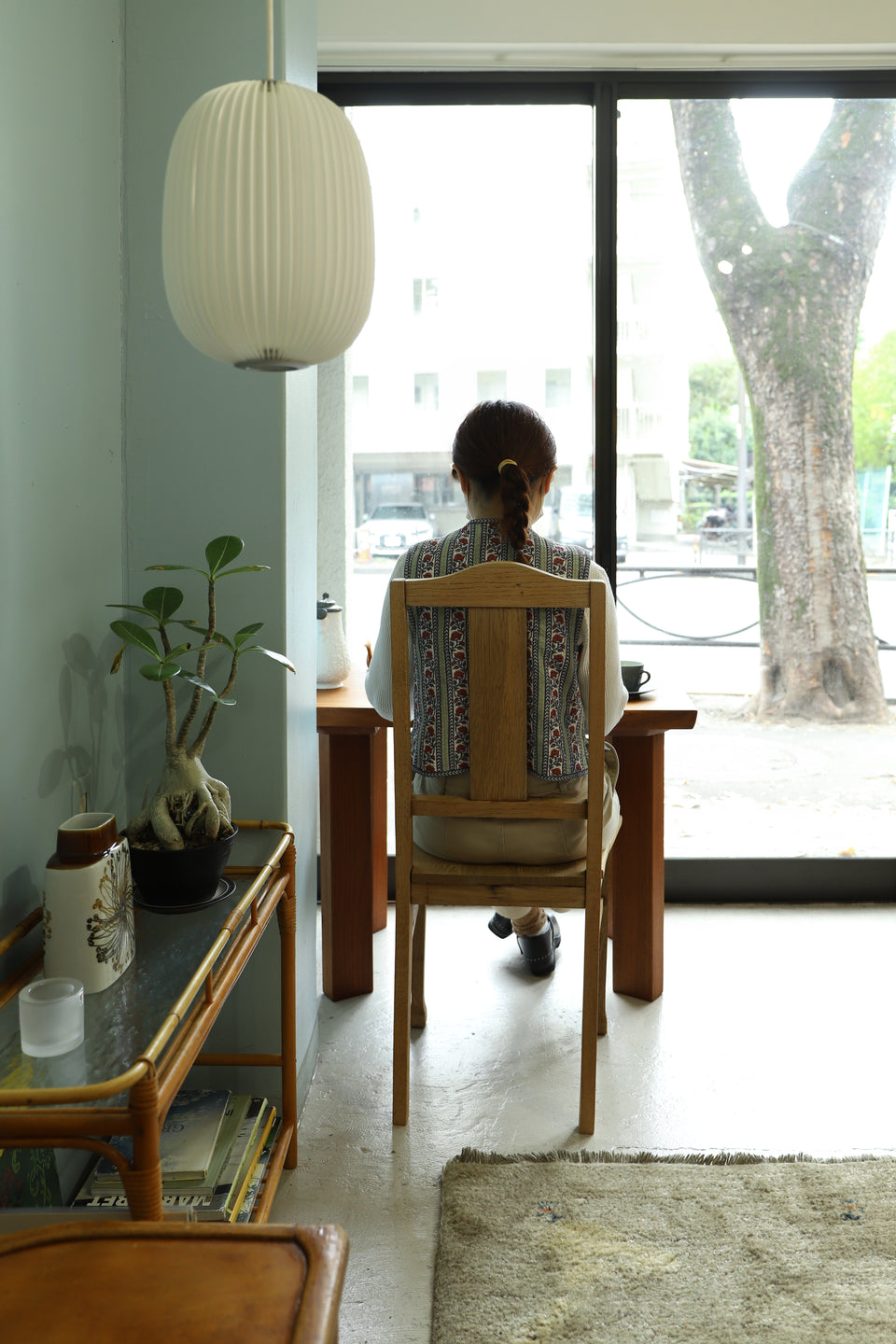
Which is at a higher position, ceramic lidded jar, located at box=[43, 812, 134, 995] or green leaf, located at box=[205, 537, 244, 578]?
green leaf, located at box=[205, 537, 244, 578]

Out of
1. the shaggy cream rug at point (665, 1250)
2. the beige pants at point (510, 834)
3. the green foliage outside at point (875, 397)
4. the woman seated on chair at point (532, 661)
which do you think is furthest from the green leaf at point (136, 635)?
the green foliage outside at point (875, 397)

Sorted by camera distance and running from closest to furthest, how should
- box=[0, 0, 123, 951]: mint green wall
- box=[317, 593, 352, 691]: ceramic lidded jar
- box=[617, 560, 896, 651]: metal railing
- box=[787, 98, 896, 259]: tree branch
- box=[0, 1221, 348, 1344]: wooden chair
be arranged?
box=[0, 1221, 348, 1344]: wooden chair, box=[0, 0, 123, 951]: mint green wall, box=[317, 593, 352, 691]: ceramic lidded jar, box=[787, 98, 896, 259]: tree branch, box=[617, 560, 896, 651]: metal railing

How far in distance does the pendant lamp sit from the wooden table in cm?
118

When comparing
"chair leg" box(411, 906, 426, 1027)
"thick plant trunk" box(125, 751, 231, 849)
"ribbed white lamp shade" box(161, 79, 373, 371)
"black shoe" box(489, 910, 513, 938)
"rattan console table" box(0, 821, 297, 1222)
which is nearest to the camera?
"rattan console table" box(0, 821, 297, 1222)

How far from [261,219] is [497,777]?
995mm

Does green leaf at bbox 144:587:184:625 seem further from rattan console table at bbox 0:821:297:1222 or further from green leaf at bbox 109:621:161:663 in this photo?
rattan console table at bbox 0:821:297:1222

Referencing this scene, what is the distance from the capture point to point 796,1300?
1.46 m

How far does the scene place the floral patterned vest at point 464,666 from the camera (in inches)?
72.8

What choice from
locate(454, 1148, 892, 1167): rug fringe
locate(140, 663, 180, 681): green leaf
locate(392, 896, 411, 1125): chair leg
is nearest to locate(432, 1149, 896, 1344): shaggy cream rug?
locate(454, 1148, 892, 1167): rug fringe

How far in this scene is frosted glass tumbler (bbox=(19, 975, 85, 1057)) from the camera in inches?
44.0

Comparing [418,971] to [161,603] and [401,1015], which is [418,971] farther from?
[161,603]

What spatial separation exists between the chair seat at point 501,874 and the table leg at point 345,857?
0.47 metres

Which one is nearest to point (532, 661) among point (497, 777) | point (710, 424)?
point (497, 777)

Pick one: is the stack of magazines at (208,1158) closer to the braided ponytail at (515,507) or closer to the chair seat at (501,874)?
the chair seat at (501,874)
